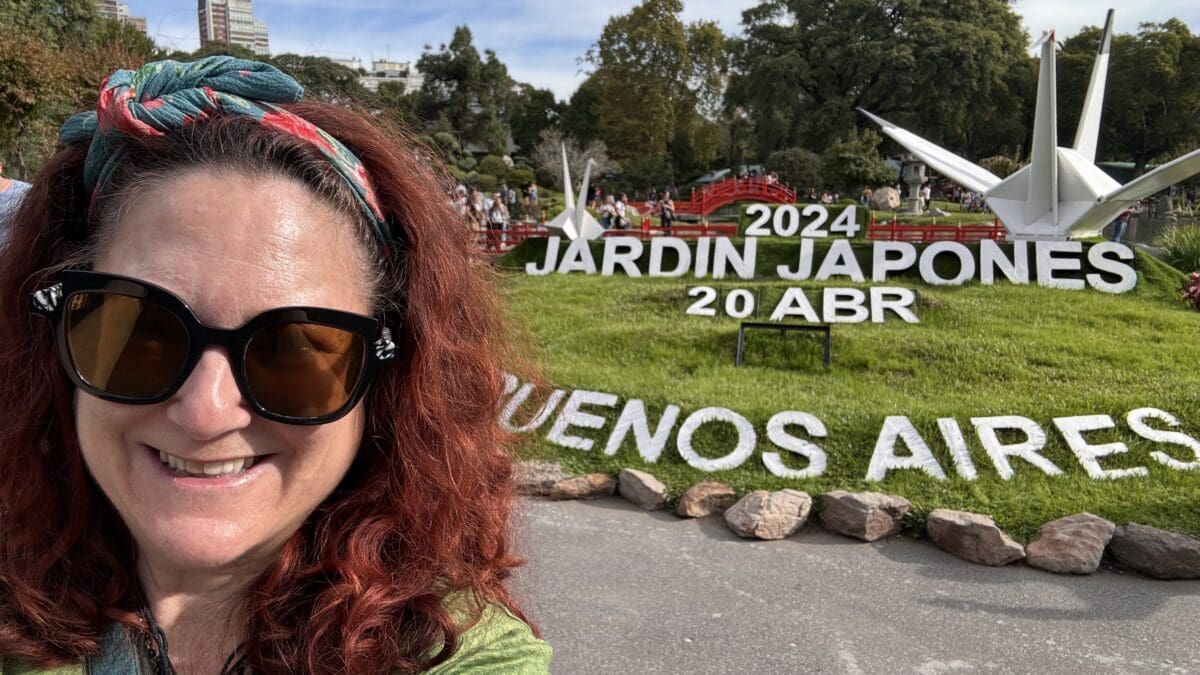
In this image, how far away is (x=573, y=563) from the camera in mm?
4699

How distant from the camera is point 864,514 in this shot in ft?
16.1

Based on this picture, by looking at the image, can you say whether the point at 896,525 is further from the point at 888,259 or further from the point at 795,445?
the point at 888,259

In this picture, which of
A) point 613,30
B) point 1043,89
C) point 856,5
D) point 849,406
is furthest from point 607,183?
point 849,406

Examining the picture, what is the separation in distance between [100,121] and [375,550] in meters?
0.72

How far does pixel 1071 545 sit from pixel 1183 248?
33.9ft

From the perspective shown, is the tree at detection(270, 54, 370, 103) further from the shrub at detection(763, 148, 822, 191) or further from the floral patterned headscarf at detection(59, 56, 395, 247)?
the shrub at detection(763, 148, 822, 191)

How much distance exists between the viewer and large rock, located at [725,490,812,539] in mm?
4996

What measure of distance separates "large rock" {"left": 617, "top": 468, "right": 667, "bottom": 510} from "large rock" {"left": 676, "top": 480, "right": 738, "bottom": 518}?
0.16 metres

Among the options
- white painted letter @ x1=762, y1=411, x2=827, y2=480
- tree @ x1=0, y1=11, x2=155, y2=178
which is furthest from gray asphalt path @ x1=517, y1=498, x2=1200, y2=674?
tree @ x1=0, y1=11, x2=155, y2=178

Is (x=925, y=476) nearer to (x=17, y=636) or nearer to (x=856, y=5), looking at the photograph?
(x=17, y=636)

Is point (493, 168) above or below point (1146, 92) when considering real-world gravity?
below

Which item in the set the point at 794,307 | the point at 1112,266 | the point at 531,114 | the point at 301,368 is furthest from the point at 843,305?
the point at 531,114

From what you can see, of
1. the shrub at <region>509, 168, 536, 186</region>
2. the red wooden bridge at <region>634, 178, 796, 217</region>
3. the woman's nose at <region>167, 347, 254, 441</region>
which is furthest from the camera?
the shrub at <region>509, 168, 536, 186</region>

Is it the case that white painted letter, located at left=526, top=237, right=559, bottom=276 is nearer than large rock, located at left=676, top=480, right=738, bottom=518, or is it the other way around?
large rock, located at left=676, top=480, right=738, bottom=518
